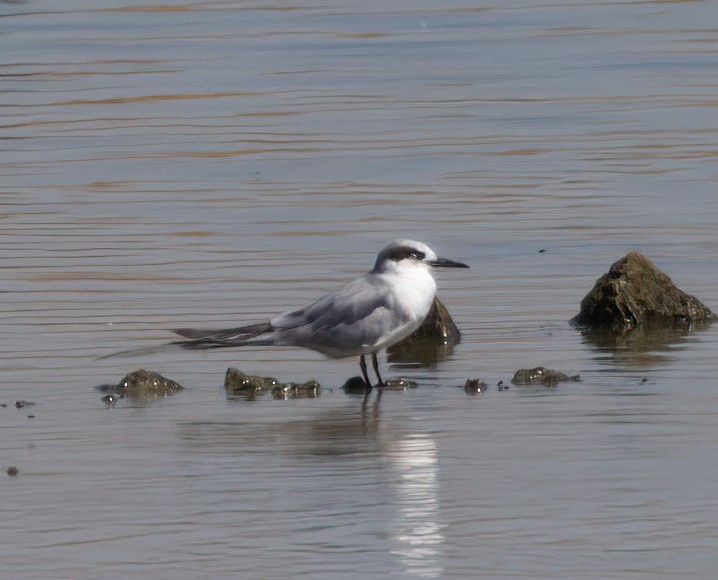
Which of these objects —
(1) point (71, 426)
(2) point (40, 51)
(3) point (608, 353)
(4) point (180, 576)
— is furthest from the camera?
→ (2) point (40, 51)

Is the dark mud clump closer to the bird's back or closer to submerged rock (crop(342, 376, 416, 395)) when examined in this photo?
submerged rock (crop(342, 376, 416, 395))

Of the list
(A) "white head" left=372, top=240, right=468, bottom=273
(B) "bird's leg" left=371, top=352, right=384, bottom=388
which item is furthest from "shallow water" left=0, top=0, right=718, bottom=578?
(A) "white head" left=372, top=240, right=468, bottom=273

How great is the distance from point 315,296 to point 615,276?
5.20ft

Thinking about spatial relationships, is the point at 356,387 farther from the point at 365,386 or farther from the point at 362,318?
the point at 362,318

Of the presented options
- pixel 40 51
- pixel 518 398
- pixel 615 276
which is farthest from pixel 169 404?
pixel 40 51

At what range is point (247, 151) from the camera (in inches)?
585

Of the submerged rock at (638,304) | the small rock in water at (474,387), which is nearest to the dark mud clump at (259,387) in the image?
the small rock in water at (474,387)

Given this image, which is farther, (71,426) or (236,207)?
(236,207)

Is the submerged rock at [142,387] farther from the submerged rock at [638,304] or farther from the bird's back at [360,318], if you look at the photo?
the submerged rock at [638,304]

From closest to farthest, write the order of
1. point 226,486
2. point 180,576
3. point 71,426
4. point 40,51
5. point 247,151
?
point 180,576 → point 226,486 → point 71,426 → point 247,151 → point 40,51

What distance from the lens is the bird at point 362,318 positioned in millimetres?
8125

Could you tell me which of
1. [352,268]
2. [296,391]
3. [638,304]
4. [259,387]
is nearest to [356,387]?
[296,391]

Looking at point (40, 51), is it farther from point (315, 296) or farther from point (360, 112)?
point (315, 296)

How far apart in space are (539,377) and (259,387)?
116cm
